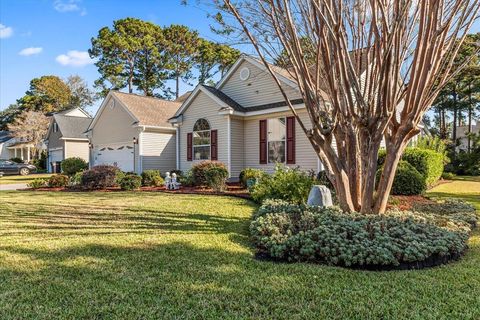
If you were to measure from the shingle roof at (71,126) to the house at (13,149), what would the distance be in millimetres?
12866

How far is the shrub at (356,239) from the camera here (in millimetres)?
4121

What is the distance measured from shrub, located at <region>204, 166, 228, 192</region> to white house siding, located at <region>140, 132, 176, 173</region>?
7671mm

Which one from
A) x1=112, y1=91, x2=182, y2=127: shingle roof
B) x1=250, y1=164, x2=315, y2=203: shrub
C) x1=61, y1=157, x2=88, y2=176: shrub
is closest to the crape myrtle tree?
x1=250, y1=164, x2=315, y2=203: shrub

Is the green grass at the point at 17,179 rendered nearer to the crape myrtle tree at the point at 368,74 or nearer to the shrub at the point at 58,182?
the shrub at the point at 58,182

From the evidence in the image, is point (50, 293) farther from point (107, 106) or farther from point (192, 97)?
point (107, 106)

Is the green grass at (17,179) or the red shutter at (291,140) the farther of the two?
the green grass at (17,179)

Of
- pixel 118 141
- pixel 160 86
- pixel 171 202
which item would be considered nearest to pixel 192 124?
pixel 118 141

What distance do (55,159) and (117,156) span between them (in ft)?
45.1

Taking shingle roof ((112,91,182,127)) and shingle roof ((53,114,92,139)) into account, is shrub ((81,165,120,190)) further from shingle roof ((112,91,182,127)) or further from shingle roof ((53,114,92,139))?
shingle roof ((53,114,92,139))

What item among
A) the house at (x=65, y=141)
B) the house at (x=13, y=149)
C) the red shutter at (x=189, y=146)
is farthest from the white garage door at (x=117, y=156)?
the house at (x=13, y=149)

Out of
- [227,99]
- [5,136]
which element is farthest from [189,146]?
[5,136]

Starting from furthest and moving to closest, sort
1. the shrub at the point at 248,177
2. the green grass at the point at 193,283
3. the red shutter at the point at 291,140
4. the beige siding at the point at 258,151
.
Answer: the red shutter at the point at 291,140 → the beige siding at the point at 258,151 → the shrub at the point at 248,177 → the green grass at the point at 193,283

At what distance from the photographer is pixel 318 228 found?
4.79 meters

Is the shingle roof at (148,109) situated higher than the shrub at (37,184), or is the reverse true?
the shingle roof at (148,109)
